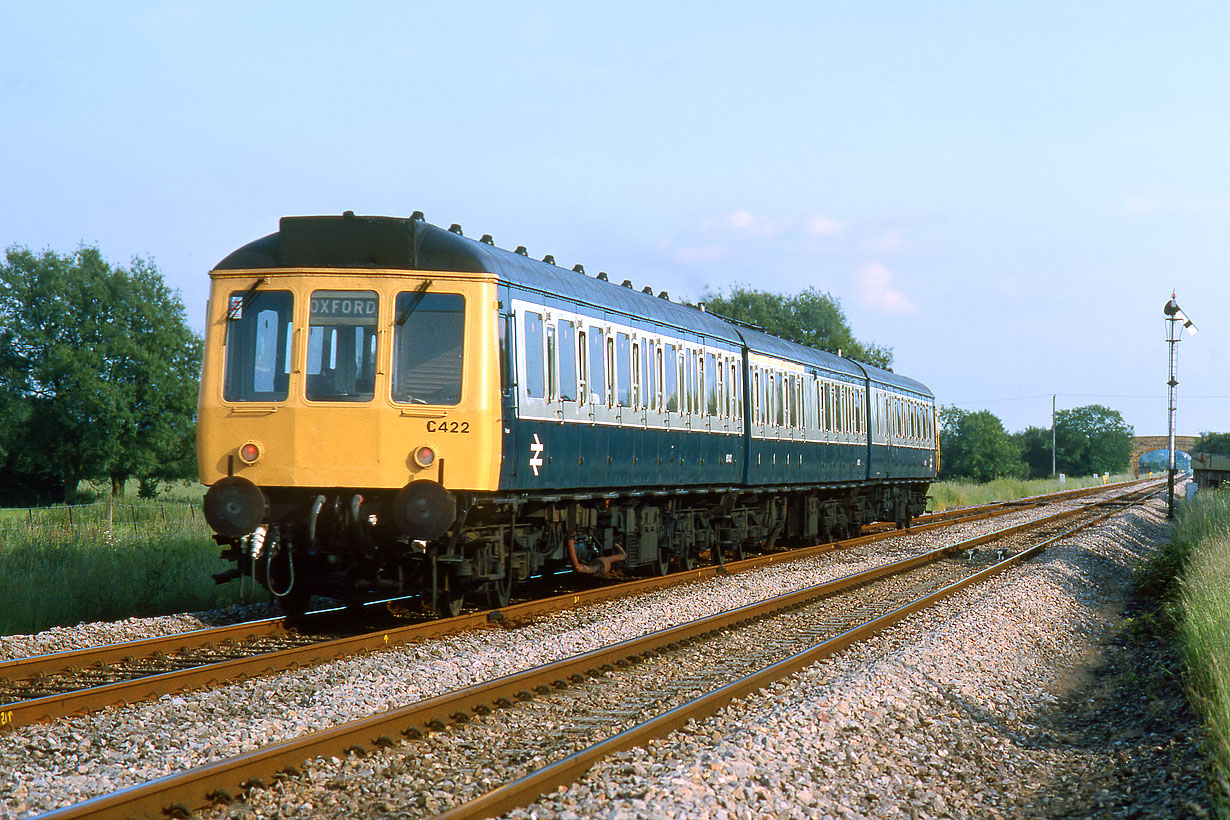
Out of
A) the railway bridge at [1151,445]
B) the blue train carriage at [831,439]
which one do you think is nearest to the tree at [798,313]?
the blue train carriage at [831,439]

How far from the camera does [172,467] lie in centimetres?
5456

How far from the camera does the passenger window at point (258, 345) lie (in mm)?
10289

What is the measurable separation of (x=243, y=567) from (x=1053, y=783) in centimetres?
676

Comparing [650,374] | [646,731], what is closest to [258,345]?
[650,374]

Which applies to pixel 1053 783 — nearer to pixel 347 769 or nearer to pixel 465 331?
pixel 347 769

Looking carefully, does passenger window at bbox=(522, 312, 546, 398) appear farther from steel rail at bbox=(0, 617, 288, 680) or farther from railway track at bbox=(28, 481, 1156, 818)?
steel rail at bbox=(0, 617, 288, 680)

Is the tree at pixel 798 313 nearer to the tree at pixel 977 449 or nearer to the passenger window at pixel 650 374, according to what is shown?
the tree at pixel 977 449

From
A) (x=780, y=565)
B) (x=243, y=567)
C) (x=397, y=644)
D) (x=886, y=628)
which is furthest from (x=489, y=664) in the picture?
(x=780, y=565)

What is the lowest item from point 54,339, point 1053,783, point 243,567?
point 1053,783

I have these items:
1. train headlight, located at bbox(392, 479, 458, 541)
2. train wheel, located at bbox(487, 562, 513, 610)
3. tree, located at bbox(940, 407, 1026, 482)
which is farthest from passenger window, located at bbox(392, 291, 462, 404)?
tree, located at bbox(940, 407, 1026, 482)

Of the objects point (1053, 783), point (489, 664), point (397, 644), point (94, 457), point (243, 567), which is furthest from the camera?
point (94, 457)

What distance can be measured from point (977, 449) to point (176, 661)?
84446mm

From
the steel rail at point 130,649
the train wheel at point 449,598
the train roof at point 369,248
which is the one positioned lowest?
the steel rail at point 130,649

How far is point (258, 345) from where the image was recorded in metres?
10.4
